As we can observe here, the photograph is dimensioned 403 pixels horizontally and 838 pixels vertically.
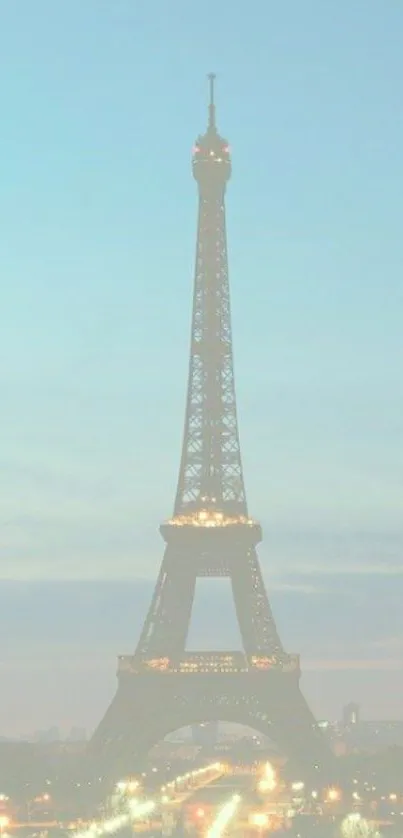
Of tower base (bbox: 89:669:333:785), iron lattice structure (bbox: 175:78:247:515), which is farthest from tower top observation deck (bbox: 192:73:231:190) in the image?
tower base (bbox: 89:669:333:785)

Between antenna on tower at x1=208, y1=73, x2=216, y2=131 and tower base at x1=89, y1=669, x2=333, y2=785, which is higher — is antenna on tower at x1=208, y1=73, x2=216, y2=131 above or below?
above

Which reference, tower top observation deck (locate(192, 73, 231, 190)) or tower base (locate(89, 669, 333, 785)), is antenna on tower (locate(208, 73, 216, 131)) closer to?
tower top observation deck (locate(192, 73, 231, 190))

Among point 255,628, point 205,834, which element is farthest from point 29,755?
point 205,834

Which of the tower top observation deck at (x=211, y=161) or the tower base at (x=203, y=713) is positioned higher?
the tower top observation deck at (x=211, y=161)

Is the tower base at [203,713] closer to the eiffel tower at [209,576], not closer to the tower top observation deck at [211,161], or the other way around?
the eiffel tower at [209,576]

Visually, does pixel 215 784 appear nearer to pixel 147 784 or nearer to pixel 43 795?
pixel 147 784

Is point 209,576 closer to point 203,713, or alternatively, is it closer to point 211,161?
point 203,713

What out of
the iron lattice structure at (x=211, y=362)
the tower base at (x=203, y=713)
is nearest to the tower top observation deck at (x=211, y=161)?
the iron lattice structure at (x=211, y=362)
